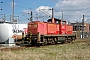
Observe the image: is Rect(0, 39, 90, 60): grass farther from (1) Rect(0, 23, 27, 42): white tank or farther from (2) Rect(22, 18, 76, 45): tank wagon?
(1) Rect(0, 23, 27, 42): white tank

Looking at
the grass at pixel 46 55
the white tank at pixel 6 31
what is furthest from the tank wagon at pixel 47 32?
the grass at pixel 46 55

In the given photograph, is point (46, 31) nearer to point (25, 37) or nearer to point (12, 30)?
point (25, 37)

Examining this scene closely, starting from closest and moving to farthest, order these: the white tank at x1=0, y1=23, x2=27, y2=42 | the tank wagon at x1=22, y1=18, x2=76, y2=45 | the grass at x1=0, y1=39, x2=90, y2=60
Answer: the grass at x1=0, y1=39, x2=90, y2=60 → the tank wagon at x1=22, y1=18, x2=76, y2=45 → the white tank at x1=0, y1=23, x2=27, y2=42

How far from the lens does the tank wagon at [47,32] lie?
1022 inches

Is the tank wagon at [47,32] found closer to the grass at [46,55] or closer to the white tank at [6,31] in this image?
the white tank at [6,31]

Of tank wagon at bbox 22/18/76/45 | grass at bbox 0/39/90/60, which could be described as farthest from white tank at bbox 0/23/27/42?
grass at bbox 0/39/90/60

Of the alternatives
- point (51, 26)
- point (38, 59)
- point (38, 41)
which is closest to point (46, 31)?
point (51, 26)

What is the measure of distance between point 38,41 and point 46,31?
10.3 ft

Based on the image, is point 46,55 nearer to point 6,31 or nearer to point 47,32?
point 47,32

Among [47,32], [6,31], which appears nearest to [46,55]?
[47,32]

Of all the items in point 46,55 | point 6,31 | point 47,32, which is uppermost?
point 6,31

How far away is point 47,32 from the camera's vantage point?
27.9 meters

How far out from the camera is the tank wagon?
1022 inches

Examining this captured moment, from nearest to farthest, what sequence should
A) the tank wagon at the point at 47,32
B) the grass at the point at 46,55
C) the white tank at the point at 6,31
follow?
the grass at the point at 46,55 → the tank wagon at the point at 47,32 → the white tank at the point at 6,31
